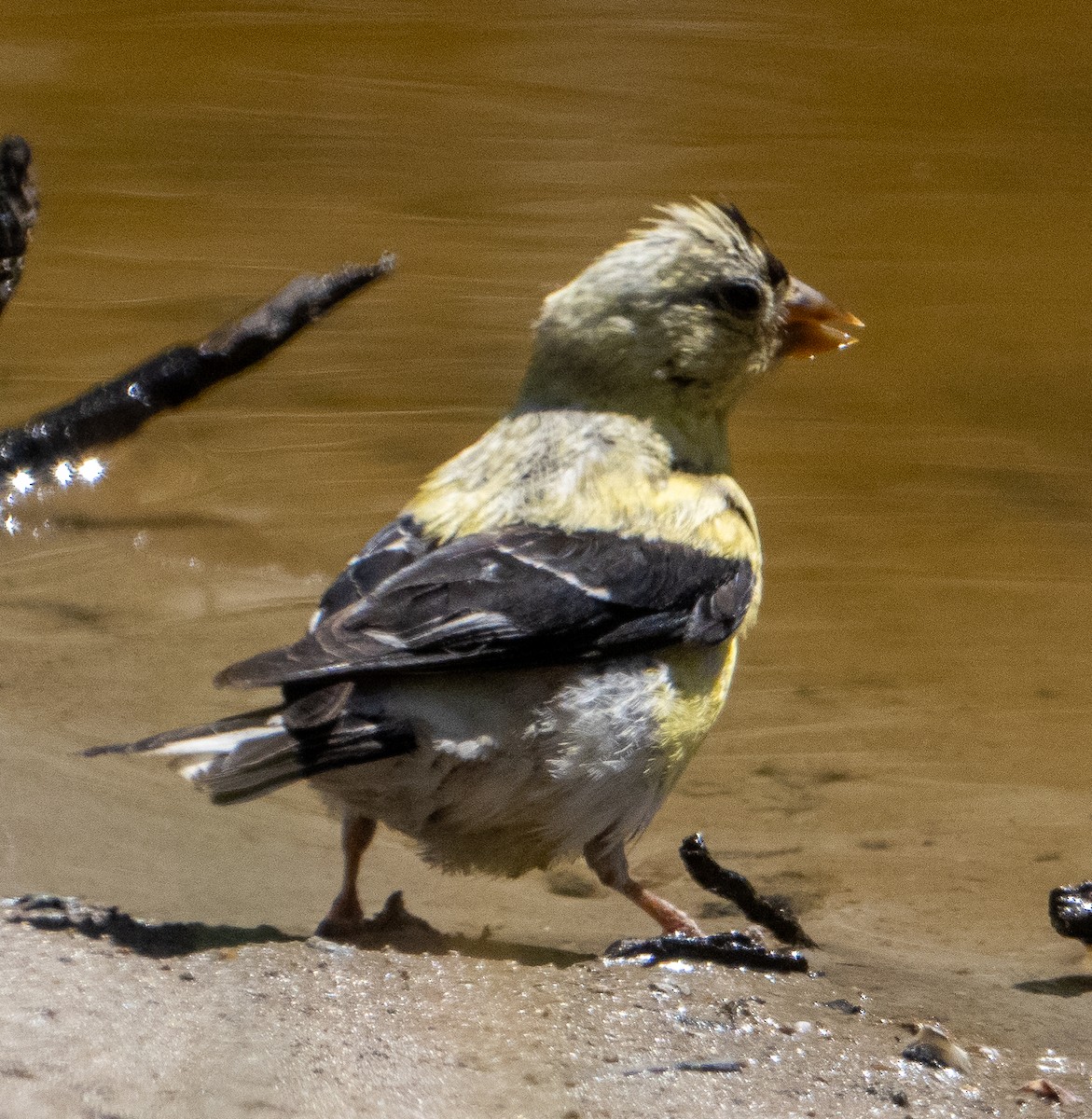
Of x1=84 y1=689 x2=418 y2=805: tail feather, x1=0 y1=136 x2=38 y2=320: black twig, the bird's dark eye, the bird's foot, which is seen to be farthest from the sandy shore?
x1=0 y1=136 x2=38 y2=320: black twig

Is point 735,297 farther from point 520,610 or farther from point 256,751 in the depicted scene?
point 256,751

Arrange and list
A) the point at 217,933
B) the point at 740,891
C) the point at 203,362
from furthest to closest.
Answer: the point at 203,362 < the point at 740,891 < the point at 217,933

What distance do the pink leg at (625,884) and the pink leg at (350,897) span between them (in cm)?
49

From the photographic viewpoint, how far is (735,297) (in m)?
4.30

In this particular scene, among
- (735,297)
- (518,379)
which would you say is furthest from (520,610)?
(518,379)

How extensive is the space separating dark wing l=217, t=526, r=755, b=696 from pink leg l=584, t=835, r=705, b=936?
46cm

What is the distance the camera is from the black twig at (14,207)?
15.3 feet

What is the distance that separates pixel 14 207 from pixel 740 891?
109 inches

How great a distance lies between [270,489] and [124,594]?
4.33 feet

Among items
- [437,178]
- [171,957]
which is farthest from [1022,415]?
[171,957]

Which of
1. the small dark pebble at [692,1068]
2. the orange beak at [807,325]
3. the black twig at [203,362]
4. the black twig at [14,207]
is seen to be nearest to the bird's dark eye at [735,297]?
the orange beak at [807,325]

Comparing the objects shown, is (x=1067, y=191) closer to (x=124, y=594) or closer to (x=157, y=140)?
(x=157, y=140)

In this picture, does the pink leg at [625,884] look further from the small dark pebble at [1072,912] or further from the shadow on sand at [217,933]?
the small dark pebble at [1072,912]

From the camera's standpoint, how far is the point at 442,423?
8.00 metres
